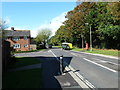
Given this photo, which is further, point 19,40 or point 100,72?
point 19,40

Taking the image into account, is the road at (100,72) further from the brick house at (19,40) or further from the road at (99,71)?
the brick house at (19,40)

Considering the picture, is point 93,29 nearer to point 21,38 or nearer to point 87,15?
point 87,15

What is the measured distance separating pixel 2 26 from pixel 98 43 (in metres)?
27.0

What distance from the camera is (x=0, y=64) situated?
880 centimetres

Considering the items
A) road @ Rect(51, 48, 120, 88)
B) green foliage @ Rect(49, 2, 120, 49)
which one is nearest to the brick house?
green foliage @ Rect(49, 2, 120, 49)

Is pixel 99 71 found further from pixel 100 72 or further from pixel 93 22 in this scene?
pixel 93 22

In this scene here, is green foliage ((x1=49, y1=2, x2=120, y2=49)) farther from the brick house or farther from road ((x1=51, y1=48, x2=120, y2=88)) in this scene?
road ((x1=51, y1=48, x2=120, y2=88))

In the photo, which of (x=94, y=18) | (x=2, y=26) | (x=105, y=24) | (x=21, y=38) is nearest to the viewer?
(x=105, y=24)

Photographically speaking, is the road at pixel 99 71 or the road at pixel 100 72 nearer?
the road at pixel 100 72

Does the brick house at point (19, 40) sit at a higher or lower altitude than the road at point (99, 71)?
higher

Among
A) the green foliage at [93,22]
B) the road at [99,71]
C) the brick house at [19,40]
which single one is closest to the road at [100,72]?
the road at [99,71]

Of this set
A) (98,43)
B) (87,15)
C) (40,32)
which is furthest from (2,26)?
(40,32)

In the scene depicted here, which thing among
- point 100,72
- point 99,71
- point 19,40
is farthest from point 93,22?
point 100,72

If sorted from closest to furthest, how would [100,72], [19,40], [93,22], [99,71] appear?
[100,72], [99,71], [93,22], [19,40]
